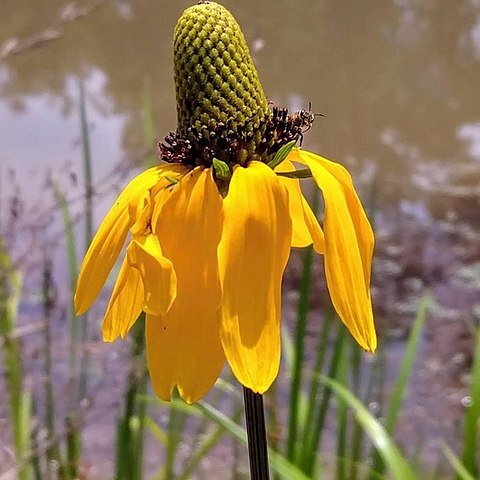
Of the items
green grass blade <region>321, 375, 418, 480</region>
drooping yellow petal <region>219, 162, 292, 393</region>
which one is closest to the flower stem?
drooping yellow petal <region>219, 162, 292, 393</region>

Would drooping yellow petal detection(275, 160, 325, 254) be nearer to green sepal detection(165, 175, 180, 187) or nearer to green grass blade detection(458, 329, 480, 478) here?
green sepal detection(165, 175, 180, 187)

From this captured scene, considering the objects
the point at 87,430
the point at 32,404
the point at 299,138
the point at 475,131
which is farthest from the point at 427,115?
the point at 299,138

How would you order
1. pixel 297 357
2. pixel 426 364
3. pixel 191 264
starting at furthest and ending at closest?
pixel 426 364 < pixel 297 357 < pixel 191 264

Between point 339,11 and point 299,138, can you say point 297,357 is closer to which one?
point 299,138

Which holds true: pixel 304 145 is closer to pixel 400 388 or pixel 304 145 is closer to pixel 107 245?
pixel 400 388

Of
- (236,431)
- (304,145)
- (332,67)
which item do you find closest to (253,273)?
(236,431)

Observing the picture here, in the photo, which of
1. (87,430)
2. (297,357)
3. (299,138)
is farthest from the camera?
(87,430)

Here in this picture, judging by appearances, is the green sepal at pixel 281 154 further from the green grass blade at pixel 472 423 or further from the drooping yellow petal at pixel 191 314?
the green grass blade at pixel 472 423
